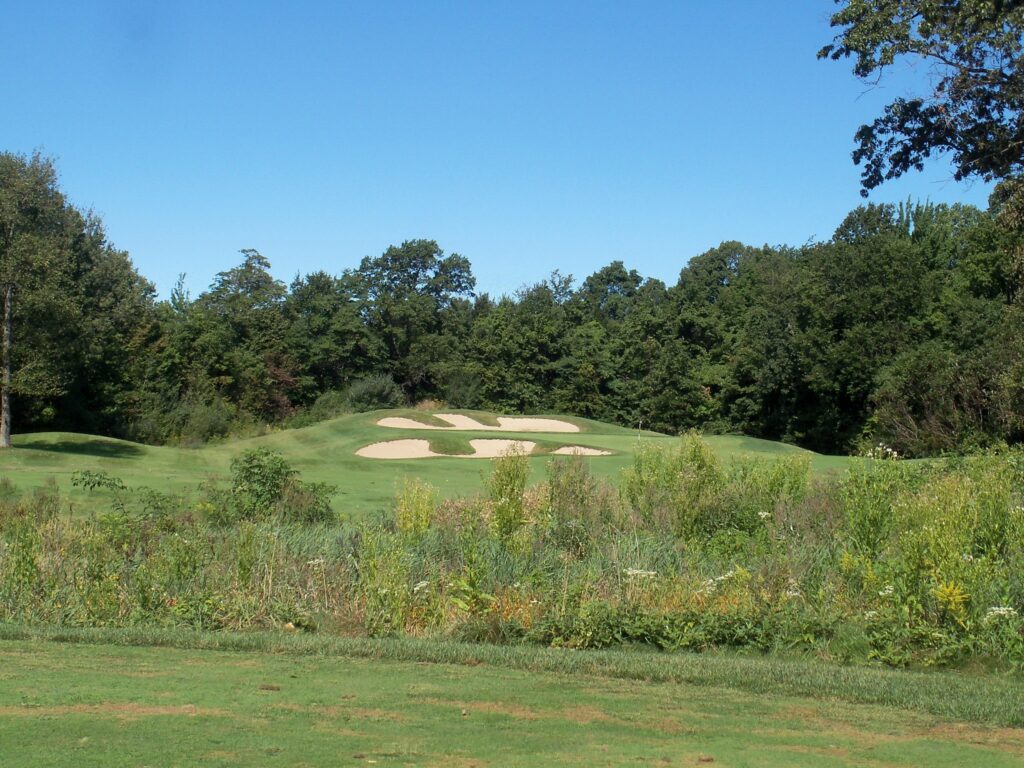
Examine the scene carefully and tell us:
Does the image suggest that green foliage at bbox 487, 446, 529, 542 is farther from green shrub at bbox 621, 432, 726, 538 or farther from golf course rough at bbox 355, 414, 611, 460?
golf course rough at bbox 355, 414, 611, 460

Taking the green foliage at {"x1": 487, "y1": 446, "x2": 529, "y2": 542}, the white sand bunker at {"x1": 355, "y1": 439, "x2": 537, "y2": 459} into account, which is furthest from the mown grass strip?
the white sand bunker at {"x1": 355, "y1": 439, "x2": 537, "y2": 459}

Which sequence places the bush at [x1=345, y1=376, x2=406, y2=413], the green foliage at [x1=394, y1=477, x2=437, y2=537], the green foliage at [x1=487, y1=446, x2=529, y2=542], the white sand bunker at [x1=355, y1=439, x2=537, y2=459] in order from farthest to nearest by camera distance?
1. the bush at [x1=345, y1=376, x2=406, y2=413]
2. the white sand bunker at [x1=355, y1=439, x2=537, y2=459]
3. the green foliage at [x1=394, y1=477, x2=437, y2=537]
4. the green foliage at [x1=487, y1=446, x2=529, y2=542]

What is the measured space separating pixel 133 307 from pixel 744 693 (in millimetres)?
35164

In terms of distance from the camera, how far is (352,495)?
19.2 metres

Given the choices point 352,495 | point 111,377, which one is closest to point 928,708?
point 352,495

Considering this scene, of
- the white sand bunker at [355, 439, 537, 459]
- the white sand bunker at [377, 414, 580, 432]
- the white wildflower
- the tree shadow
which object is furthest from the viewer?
the white sand bunker at [377, 414, 580, 432]

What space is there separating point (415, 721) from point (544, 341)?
63496 millimetres

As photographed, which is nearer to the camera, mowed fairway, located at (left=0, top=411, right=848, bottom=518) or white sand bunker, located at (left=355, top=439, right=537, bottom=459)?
mowed fairway, located at (left=0, top=411, right=848, bottom=518)

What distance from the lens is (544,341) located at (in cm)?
6925

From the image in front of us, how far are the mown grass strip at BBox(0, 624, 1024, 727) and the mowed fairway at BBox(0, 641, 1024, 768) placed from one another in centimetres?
33

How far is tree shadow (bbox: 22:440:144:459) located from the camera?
Answer: 2921 centimetres

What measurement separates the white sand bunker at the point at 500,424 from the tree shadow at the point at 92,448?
938 centimetres

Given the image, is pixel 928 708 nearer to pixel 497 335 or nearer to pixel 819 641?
pixel 819 641

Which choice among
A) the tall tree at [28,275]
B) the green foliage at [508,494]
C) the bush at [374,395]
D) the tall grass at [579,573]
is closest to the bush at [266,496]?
the tall grass at [579,573]
